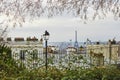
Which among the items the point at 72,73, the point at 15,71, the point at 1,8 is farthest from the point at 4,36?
the point at 1,8

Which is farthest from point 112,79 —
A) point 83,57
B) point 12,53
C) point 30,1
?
point 12,53

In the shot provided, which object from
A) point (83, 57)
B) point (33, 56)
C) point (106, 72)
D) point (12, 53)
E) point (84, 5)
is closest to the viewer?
point (84, 5)

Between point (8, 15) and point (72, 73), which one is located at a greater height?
point (8, 15)

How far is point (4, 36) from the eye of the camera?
6922 mm

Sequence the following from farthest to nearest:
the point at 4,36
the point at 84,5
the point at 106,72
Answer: the point at 4,36 → the point at 106,72 → the point at 84,5

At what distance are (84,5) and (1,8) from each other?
72 cm

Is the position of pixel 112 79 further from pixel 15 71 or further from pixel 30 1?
pixel 15 71

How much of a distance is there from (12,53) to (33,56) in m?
1.05

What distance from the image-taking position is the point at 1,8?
13.1 ft

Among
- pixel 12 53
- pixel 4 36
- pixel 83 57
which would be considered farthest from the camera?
pixel 12 53

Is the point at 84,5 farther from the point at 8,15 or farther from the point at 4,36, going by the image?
the point at 4,36

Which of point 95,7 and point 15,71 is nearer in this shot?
point 95,7

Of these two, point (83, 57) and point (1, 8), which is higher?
point (1, 8)

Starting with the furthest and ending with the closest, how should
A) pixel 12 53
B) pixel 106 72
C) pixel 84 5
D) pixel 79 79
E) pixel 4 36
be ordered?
pixel 12 53 < pixel 4 36 < pixel 106 72 < pixel 79 79 < pixel 84 5
